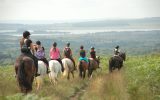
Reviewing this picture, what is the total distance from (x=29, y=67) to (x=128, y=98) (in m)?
4.05

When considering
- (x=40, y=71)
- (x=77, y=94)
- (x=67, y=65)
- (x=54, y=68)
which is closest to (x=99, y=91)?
(x=77, y=94)

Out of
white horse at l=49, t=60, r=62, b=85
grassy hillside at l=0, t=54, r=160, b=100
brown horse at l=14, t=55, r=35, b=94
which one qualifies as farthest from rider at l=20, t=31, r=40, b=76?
white horse at l=49, t=60, r=62, b=85

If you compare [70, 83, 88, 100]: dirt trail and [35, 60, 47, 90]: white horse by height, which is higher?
[35, 60, 47, 90]: white horse

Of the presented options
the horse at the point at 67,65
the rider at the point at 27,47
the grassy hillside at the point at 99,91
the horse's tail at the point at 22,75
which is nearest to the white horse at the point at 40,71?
the grassy hillside at the point at 99,91

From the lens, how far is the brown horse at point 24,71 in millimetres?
13148

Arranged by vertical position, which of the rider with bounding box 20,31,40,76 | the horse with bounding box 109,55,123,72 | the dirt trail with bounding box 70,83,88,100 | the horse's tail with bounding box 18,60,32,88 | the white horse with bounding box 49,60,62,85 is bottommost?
the dirt trail with bounding box 70,83,88,100

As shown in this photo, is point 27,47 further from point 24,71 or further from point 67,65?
point 67,65

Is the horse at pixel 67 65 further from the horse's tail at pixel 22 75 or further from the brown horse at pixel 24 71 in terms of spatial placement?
the horse's tail at pixel 22 75

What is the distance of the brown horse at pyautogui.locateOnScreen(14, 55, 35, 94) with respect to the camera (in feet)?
43.1

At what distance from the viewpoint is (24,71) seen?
13.3 metres

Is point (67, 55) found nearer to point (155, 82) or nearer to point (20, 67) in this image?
point (155, 82)

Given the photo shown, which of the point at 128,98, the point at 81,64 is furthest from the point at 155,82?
the point at 81,64

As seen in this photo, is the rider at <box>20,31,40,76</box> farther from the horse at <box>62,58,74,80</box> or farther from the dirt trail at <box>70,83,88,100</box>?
the horse at <box>62,58,74,80</box>

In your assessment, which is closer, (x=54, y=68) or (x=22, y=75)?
(x=22, y=75)
